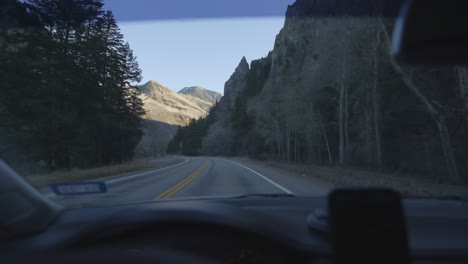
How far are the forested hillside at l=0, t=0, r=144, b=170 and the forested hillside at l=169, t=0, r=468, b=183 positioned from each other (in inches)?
214

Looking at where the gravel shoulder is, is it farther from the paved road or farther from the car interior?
the car interior

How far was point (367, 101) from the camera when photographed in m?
31.3

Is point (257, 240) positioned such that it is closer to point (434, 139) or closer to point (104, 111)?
point (434, 139)

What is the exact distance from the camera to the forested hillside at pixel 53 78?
900 centimetres

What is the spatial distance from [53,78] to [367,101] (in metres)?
21.9

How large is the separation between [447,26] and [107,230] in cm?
194

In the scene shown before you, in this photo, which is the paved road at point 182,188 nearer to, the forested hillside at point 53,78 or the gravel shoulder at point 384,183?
the gravel shoulder at point 384,183

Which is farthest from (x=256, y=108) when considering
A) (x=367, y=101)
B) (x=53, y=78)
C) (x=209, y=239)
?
(x=209, y=239)

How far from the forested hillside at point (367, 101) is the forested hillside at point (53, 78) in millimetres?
5429

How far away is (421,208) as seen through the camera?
3.65 metres

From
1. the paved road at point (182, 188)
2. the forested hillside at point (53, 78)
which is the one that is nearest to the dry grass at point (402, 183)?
the paved road at point (182, 188)

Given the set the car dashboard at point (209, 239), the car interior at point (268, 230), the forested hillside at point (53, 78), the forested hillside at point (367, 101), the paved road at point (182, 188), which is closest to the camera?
the car interior at point (268, 230)

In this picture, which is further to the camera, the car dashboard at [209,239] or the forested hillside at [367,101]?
the forested hillside at [367,101]

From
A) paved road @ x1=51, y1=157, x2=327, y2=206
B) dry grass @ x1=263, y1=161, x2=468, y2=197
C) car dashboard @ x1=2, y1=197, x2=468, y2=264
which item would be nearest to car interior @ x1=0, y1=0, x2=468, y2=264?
car dashboard @ x1=2, y1=197, x2=468, y2=264
